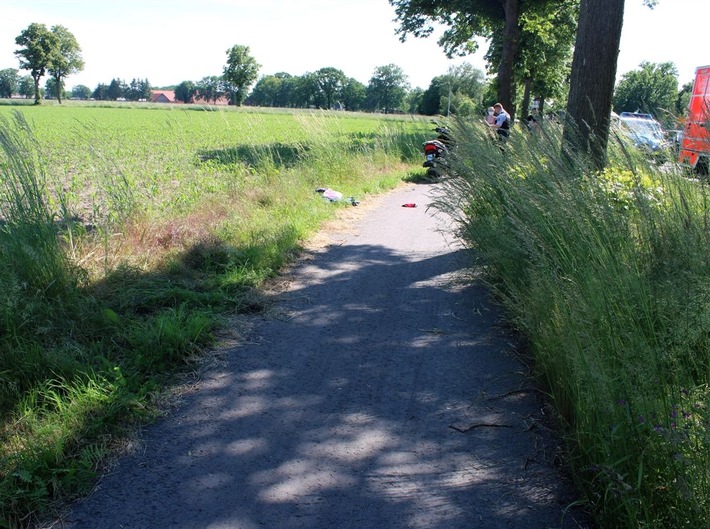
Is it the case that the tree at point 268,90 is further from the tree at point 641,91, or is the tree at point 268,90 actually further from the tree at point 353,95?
the tree at point 641,91

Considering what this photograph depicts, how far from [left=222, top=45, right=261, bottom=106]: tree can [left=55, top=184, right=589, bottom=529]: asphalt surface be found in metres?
103

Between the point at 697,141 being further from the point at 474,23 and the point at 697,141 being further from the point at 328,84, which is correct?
the point at 328,84

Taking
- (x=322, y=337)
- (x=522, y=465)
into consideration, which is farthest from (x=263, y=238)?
(x=522, y=465)

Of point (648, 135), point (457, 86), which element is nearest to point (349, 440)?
point (648, 135)

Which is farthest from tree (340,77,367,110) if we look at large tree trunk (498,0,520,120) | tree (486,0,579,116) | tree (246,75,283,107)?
large tree trunk (498,0,520,120)

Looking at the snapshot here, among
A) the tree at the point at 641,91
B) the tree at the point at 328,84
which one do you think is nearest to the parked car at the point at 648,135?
the tree at the point at 641,91

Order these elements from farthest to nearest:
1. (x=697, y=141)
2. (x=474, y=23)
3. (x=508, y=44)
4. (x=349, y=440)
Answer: (x=474, y=23) < (x=508, y=44) < (x=697, y=141) < (x=349, y=440)

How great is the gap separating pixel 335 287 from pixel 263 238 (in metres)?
1.55

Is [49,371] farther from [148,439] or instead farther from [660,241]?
[660,241]

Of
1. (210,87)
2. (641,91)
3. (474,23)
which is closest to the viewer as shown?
(641,91)

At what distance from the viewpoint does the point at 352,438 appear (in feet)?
12.2

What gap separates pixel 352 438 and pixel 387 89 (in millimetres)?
148704

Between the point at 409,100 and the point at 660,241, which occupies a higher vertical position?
the point at 409,100

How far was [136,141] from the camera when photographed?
2342 centimetres
